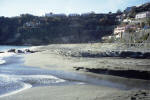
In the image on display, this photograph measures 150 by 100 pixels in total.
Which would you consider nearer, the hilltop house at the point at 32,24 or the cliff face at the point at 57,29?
the cliff face at the point at 57,29

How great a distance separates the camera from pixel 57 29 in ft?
342

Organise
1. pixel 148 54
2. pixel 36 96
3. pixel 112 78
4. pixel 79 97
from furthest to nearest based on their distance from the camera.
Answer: pixel 148 54, pixel 112 78, pixel 36 96, pixel 79 97

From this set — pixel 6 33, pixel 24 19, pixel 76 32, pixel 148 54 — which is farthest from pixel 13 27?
pixel 148 54

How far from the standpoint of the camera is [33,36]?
334ft

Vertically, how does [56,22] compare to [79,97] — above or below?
above

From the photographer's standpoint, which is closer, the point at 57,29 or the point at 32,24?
the point at 57,29

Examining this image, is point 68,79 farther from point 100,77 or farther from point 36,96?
point 36,96

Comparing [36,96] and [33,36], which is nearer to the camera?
[36,96]

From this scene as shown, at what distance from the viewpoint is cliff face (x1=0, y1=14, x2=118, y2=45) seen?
9788 centimetres

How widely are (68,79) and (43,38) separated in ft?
280

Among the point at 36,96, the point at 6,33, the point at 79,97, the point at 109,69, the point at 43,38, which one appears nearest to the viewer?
the point at 79,97

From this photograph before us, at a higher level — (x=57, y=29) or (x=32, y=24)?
(x=32, y=24)

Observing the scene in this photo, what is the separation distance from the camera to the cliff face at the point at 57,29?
97875mm

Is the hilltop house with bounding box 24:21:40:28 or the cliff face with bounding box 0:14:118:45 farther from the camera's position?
the hilltop house with bounding box 24:21:40:28
